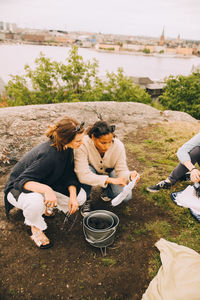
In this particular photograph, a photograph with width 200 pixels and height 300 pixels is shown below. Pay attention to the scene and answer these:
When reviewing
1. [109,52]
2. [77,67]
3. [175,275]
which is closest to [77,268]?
[175,275]

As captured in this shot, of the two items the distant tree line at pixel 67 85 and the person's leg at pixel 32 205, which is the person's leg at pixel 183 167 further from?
the distant tree line at pixel 67 85

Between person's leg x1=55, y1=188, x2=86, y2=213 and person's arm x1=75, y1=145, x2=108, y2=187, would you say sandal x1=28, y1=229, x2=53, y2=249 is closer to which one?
person's leg x1=55, y1=188, x2=86, y2=213

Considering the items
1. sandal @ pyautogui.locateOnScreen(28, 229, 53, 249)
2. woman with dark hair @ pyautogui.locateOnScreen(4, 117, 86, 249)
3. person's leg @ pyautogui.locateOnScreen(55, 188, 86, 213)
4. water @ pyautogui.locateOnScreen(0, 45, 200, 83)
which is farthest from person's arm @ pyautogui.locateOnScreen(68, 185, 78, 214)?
water @ pyautogui.locateOnScreen(0, 45, 200, 83)

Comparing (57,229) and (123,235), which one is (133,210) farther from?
(57,229)

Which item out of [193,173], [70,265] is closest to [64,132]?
[70,265]

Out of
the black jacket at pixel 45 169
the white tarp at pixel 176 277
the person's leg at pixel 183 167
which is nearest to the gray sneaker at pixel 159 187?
the person's leg at pixel 183 167

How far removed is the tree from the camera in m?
16.9

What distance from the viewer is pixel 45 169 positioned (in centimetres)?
226

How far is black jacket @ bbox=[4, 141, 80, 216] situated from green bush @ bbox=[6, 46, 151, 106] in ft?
38.2

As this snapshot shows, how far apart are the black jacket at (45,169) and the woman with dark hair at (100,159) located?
16 centimetres

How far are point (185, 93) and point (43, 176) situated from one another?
17.7 meters

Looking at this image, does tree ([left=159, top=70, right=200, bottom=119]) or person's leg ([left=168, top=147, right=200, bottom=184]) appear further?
tree ([left=159, top=70, right=200, bottom=119])

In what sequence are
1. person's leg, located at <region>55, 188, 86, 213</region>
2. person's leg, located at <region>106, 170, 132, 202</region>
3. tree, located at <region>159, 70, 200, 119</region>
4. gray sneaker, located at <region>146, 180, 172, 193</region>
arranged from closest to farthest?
person's leg, located at <region>55, 188, 86, 213</region> → person's leg, located at <region>106, 170, 132, 202</region> → gray sneaker, located at <region>146, 180, 172, 193</region> → tree, located at <region>159, 70, 200, 119</region>

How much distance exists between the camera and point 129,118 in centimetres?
762
